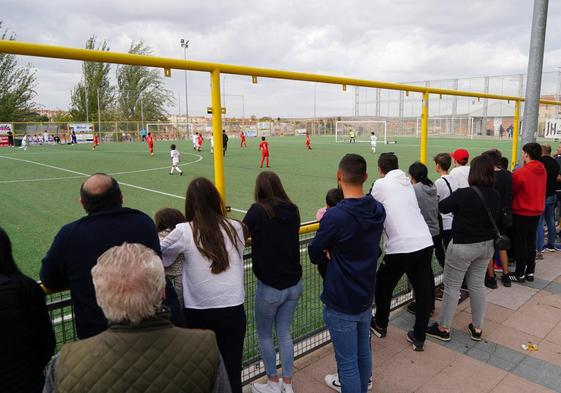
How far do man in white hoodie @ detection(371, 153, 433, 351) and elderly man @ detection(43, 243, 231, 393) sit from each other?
2466 millimetres

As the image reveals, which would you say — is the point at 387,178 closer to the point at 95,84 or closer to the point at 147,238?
the point at 147,238

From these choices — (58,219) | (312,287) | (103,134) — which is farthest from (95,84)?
(312,287)

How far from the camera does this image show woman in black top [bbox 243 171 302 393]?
306 centimetres

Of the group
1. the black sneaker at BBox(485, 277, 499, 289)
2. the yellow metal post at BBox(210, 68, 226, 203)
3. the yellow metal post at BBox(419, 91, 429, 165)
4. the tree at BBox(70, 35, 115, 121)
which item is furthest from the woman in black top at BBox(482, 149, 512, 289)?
the tree at BBox(70, 35, 115, 121)

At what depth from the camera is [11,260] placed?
2025 millimetres

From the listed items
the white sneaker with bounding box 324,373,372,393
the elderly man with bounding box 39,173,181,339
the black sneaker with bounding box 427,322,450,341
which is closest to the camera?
the elderly man with bounding box 39,173,181,339

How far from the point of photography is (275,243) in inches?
122

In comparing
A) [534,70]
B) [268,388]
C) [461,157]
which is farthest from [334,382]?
[534,70]

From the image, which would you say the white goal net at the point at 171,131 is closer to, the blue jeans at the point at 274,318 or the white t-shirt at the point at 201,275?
the blue jeans at the point at 274,318

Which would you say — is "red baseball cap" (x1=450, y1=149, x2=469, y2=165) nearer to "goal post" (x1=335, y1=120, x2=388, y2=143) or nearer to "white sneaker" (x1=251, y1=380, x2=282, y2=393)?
"white sneaker" (x1=251, y1=380, x2=282, y2=393)

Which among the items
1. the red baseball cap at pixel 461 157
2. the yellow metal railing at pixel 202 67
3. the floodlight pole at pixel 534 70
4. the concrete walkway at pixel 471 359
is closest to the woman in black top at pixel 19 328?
the yellow metal railing at pixel 202 67

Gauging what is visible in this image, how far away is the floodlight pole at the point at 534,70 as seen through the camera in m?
6.71

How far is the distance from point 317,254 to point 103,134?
49.2 meters

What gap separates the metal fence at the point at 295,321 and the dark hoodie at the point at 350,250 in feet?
2.84
